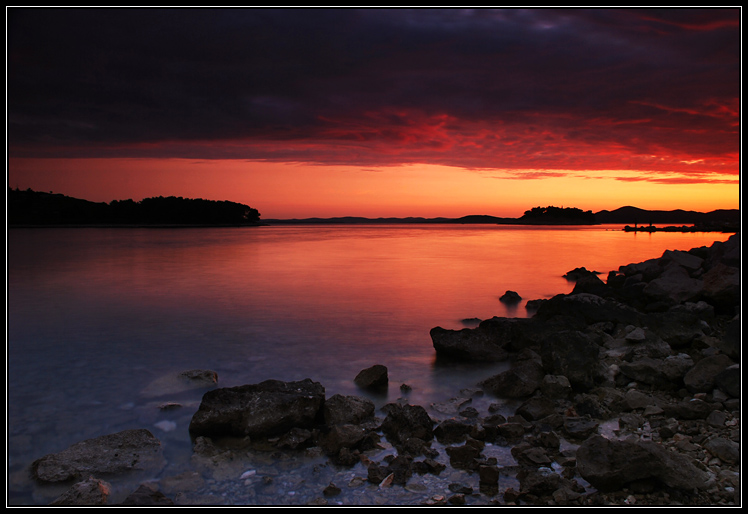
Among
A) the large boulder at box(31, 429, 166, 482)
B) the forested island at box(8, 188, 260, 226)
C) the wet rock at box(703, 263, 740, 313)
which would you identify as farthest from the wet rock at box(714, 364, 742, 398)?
the forested island at box(8, 188, 260, 226)

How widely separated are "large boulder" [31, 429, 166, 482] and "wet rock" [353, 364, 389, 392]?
2355 mm

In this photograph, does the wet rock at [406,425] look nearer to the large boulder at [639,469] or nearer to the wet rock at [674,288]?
the large boulder at [639,469]

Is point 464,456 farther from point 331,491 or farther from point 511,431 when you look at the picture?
point 331,491

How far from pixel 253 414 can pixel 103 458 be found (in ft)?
4.05

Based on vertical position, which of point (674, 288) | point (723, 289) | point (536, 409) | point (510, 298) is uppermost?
point (723, 289)

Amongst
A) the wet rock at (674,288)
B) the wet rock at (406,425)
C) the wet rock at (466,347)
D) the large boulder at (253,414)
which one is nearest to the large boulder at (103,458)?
the large boulder at (253,414)

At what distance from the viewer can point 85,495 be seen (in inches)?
133

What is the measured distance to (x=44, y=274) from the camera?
17125 millimetres

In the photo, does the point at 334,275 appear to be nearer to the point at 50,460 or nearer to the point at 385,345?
the point at 385,345

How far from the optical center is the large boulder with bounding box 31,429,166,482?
3.73m

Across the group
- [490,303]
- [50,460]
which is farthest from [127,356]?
[490,303]

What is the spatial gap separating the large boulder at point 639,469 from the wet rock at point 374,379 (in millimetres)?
2731

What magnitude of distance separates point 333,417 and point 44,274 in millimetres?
17161

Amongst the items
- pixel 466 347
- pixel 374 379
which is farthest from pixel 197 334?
pixel 466 347
